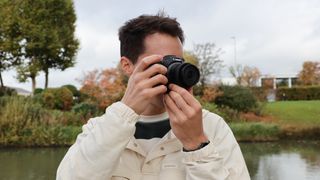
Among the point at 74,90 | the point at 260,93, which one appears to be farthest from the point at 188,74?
the point at 260,93

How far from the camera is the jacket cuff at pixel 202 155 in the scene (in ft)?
4.27

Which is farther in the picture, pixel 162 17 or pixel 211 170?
pixel 162 17

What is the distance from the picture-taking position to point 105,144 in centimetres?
130

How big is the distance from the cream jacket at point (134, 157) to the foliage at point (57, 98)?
667 inches

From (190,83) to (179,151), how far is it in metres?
0.23

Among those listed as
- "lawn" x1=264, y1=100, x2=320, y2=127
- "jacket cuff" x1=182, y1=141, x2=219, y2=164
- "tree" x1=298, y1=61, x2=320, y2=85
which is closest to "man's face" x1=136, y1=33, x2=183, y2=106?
"jacket cuff" x1=182, y1=141, x2=219, y2=164

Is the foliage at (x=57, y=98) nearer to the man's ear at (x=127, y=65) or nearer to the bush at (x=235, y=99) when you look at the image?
Answer: the bush at (x=235, y=99)

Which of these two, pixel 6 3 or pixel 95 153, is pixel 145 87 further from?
pixel 6 3

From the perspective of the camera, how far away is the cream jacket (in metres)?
1.30

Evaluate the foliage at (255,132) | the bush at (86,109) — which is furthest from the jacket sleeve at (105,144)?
the bush at (86,109)

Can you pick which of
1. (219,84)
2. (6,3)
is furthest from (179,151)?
(6,3)

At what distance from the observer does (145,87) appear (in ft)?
4.41

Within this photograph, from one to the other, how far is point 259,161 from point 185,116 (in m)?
9.79

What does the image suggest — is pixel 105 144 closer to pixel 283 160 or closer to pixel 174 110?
pixel 174 110
